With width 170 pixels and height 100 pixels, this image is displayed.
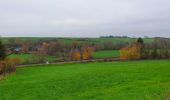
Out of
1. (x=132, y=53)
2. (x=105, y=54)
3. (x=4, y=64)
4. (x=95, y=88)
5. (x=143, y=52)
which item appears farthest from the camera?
(x=105, y=54)

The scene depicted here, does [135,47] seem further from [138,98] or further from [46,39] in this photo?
[138,98]

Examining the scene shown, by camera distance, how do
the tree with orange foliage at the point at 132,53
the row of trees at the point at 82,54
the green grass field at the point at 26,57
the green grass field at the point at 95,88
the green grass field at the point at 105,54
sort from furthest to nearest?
the row of trees at the point at 82,54 → the green grass field at the point at 105,54 → the tree with orange foliage at the point at 132,53 → the green grass field at the point at 26,57 → the green grass field at the point at 95,88

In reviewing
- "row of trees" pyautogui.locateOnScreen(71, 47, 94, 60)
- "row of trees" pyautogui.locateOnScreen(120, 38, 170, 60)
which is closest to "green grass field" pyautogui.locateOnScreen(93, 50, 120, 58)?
"row of trees" pyautogui.locateOnScreen(71, 47, 94, 60)

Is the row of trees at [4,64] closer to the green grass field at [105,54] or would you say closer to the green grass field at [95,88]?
the green grass field at [95,88]

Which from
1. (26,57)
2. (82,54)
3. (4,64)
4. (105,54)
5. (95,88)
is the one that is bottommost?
(82,54)

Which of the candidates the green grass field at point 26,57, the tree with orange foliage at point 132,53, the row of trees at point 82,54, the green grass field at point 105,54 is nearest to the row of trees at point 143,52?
the tree with orange foliage at point 132,53

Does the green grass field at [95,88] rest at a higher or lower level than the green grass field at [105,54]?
higher

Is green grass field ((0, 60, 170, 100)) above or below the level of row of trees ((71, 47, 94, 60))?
above

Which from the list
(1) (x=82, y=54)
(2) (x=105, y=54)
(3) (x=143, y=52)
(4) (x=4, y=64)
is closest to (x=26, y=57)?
(1) (x=82, y=54)

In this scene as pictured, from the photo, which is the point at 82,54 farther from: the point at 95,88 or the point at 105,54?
the point at 95,88

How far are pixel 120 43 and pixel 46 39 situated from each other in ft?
104

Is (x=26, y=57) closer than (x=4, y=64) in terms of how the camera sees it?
No

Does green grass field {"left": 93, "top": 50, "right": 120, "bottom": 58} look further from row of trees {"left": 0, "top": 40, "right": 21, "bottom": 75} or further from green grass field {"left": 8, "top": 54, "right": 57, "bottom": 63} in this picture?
row of trees {"left": 0, "top": 40, "right": 21, "bottom": 75}

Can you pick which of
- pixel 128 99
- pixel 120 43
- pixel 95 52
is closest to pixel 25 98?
pixel 128 99
